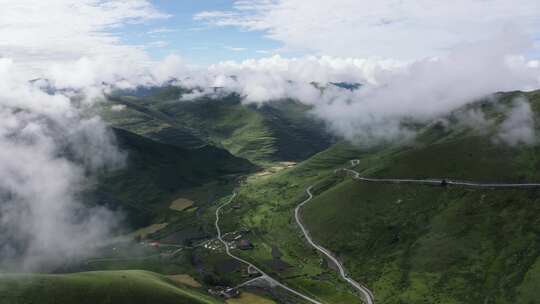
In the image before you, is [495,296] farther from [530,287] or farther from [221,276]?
[221,276]

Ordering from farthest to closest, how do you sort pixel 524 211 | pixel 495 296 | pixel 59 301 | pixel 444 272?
pixel 524 211, pixel 444 272, pixel 495 296, pixel 59 301

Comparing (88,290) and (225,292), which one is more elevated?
(88,290)

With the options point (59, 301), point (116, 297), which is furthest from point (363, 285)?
point (59, 301)

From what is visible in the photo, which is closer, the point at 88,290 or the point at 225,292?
the point at 88,290

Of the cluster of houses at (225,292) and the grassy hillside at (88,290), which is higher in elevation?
the grassy hillside at (88,290)

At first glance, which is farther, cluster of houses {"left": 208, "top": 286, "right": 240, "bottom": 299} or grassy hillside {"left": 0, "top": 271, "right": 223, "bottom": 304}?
cluster of houses {"left": 208, "top": 286, "right": 240, "bottom": 299}

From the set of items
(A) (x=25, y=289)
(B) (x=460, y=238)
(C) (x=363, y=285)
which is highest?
(A) (x=25, y=289)

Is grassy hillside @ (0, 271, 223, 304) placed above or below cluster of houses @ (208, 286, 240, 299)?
above

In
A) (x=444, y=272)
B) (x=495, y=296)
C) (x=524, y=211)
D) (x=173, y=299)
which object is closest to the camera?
(x=173, y=299)
